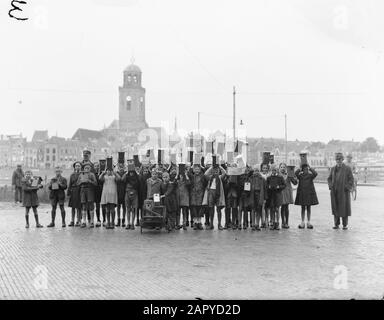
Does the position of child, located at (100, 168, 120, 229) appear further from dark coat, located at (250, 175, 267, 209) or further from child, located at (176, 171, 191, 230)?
dark coat, located at (250, 175, 267, 209)

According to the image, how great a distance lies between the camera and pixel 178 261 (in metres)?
9.08

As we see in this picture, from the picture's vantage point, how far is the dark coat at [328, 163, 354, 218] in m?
13.8

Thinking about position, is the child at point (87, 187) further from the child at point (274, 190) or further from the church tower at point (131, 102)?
the church tower at point (131, 102)

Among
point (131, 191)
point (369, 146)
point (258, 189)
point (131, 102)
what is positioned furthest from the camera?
point (369, 146)

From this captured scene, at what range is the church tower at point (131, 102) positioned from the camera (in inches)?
4877

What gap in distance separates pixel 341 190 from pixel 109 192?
21.2ft

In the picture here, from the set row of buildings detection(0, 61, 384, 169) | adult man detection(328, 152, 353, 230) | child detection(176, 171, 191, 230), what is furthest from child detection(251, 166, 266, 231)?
row of buildings detection(0, 61, 384, 169)

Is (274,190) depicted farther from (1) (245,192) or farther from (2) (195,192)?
(2) (195,192)

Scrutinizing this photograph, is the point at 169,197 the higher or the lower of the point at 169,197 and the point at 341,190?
the lower

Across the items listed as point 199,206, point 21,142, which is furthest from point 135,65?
point 199,206

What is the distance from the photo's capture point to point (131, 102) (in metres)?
124

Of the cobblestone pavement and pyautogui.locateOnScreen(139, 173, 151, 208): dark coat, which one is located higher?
pyautogui.locateOnScreen(139, 173, 151, 208): dark coat

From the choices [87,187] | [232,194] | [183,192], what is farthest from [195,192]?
[87,187]

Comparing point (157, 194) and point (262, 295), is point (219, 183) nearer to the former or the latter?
point (157, 194)
